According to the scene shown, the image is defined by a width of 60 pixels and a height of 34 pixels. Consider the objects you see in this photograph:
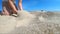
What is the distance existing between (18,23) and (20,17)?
41cm

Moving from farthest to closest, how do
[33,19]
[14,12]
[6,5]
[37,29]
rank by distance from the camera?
1. [6,5]
2. [14,12]
3. [33,19]
4. [37,29]

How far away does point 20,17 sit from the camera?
6.08 meters

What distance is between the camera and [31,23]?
566 cm

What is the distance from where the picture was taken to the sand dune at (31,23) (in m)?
5.34

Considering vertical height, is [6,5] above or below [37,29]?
above

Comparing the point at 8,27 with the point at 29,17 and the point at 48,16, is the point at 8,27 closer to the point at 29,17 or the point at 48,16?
the point at 29,17

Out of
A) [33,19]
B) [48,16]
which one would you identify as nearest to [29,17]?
[33,19]

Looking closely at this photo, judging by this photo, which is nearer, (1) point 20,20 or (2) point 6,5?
(1) point 20,20

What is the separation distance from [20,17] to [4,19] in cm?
58

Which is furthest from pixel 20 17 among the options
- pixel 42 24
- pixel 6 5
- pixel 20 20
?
pixel 6 5

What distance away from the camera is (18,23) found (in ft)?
18.8

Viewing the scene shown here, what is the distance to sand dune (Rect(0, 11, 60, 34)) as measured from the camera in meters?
5.34

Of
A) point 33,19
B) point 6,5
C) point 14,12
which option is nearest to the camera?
point 33,19

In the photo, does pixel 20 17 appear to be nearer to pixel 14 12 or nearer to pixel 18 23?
pixel 18 23
